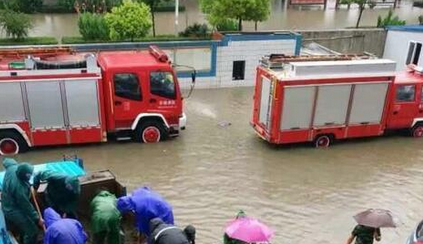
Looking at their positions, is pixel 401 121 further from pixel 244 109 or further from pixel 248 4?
pixel 248 4

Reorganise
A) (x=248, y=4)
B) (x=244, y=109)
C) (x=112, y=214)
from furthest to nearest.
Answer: (x=248, y=4), (x=244, y=109), (x=112, y=214)

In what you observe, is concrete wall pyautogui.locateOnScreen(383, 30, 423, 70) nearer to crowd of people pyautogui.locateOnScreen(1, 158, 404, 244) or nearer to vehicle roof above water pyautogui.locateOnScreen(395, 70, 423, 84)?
vehicle roof above water pyautogui.locateOnScreen(395, 70, 423, 84)

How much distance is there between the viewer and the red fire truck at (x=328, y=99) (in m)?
12.0

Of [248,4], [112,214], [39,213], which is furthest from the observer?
[248,4]

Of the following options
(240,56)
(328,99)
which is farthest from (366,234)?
(240,56)

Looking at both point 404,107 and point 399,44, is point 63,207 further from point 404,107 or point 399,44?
point 399,44

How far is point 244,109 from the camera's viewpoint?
52.2 feet

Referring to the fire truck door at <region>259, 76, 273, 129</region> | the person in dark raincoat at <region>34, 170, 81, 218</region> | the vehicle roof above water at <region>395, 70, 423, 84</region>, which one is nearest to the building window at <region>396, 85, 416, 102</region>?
the vehicle roof above water at <region>395, 70, 423, 84</region>

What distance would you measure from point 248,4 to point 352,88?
9.02 metres

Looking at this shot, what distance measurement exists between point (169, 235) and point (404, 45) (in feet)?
57.7

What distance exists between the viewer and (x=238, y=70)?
18.3 meters

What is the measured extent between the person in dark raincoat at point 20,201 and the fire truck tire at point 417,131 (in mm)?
10907

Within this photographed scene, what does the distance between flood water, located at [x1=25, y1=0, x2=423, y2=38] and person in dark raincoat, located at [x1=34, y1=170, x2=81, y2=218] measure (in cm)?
2183

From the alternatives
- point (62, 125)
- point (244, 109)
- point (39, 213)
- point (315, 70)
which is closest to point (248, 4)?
point (244, 109)
